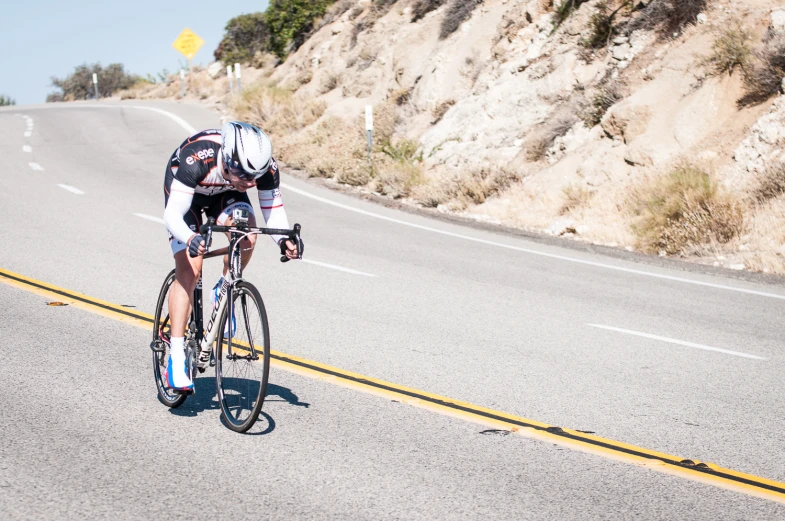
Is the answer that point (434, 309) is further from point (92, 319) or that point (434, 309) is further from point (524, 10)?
point (524, 10)

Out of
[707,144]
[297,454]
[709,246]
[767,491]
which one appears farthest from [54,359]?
[707,144]

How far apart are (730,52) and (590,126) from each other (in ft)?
9.71

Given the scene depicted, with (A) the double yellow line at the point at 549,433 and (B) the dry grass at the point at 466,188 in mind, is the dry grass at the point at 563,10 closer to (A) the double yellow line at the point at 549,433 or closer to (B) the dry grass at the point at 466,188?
(B) the dry grass at the point at 466,188

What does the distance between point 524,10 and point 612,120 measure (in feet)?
23.0

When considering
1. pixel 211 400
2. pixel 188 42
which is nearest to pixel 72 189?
pixel 211 400

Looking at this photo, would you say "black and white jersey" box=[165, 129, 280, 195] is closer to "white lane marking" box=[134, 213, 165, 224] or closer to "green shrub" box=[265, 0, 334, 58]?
"white lane marking" box=[134, 213, 165, 224]

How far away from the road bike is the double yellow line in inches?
44.7

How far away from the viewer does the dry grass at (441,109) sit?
70.8 ft

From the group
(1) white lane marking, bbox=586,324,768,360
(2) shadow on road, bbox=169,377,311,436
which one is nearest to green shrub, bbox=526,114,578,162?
(1) white lane marking, bbox=586,324,768,360

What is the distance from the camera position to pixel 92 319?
7.77m

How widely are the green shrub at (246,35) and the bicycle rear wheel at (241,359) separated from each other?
41760 mm

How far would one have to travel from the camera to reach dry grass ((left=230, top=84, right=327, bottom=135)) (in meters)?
25.5

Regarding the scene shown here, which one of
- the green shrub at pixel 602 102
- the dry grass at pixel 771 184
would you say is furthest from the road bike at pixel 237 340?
the green shrub at pixel 602 102

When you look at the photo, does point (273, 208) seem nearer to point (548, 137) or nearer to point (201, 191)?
point (201, 191)
